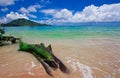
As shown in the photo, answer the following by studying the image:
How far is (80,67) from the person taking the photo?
7.88 metres

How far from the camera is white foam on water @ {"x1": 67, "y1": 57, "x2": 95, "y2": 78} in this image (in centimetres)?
693

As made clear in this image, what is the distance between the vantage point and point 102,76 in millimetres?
6746

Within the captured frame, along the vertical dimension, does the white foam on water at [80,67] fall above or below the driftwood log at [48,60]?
below

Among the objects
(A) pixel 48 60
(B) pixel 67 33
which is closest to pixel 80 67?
(A) pixel 48 60

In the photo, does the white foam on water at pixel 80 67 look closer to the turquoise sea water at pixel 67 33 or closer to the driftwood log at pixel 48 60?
the driftwood log at pixel 48 60

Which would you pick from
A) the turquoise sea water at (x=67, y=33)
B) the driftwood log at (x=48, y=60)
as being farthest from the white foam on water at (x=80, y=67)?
the turquoise sea water at (x=67, y=33)

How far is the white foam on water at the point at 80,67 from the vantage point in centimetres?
693

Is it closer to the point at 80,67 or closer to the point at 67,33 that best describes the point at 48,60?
the point at 80,67

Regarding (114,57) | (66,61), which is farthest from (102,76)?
(114,57)

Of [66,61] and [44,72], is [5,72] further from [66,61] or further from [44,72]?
[66,61]

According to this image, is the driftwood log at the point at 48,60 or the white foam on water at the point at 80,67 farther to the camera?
the driftwood log at the point at 48,60

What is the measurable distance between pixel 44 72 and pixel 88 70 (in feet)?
7.67

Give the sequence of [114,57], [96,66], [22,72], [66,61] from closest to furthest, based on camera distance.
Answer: [22,72] → [96,66] → [66,61] → [114,57]

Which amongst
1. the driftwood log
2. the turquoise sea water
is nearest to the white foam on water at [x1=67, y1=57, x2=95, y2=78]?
the driftwood log
